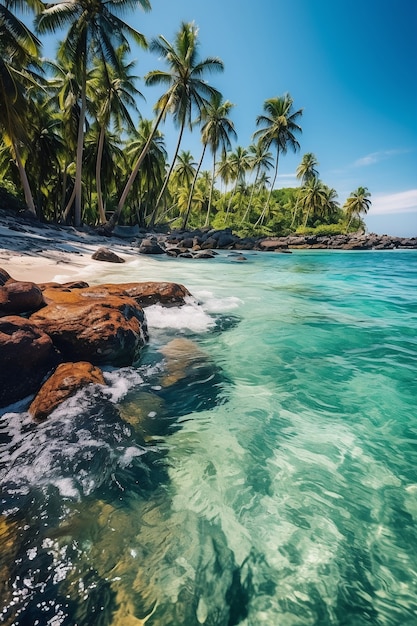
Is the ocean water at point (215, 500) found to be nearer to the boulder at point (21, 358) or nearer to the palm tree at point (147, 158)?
the boulder at point (21, 358)

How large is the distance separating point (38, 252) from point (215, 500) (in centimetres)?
1224

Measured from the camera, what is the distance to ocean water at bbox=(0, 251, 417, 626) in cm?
159

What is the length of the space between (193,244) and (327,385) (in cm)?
2382

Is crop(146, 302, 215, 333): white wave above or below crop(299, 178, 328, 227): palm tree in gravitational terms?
below

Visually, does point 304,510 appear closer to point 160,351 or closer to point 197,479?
point 197,479

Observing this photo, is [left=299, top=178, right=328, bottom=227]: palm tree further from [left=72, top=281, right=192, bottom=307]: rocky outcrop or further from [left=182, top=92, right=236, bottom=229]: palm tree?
[left=72, top=281, right=192, bottom=307]: rocky outcrop

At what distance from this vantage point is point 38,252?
39.4 feet

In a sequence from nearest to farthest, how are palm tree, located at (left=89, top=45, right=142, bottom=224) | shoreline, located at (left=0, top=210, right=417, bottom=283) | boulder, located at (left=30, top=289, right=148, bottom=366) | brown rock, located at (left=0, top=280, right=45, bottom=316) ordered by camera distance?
boulder, located at (left=30, top=289, right=148, bottom=366), brown rock, located at (left=0, top=280, right=45, bottom=316), shoreline, located at (left=0, top=210, right=417, bottom=283), palm tree, located at (left=89, top=45, right=142, bottom=224)

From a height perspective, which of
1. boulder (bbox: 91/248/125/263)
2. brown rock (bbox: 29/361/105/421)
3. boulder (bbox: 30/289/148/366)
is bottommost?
boulder (bbox: 91/248/125/263)

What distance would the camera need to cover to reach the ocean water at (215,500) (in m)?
1.59

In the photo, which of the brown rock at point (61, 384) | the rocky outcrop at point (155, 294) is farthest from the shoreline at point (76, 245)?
the brown rock at point (61, 384)

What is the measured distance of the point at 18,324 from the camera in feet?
10.9

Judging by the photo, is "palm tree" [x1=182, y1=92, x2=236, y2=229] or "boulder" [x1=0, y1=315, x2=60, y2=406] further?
"palm tree" [x1=182, y1=92, x2=236, y2=229]

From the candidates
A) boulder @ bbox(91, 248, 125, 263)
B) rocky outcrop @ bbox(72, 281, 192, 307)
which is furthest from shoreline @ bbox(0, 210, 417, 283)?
rocky outcrop @ bbox(72, 281, 192, 307)
